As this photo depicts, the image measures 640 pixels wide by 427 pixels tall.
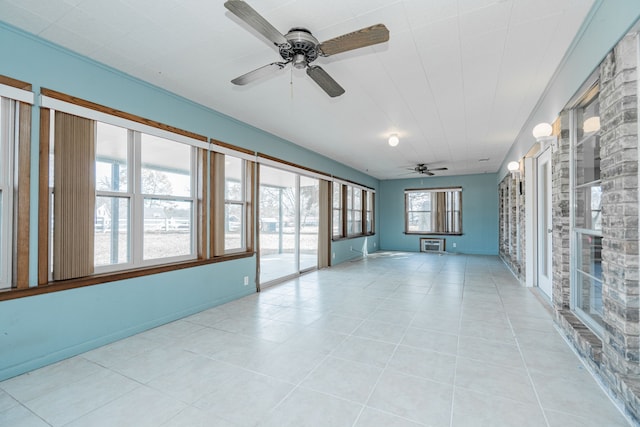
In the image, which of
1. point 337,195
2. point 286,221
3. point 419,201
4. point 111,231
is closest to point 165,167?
point 111,231

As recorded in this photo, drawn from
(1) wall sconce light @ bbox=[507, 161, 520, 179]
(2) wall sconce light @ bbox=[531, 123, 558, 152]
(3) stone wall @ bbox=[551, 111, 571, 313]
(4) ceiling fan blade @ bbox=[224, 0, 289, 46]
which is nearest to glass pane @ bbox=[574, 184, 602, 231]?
(3) stone wall @ bbox=[551, 111, 571, 313]

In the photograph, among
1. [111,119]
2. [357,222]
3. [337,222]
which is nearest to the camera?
[111,119]

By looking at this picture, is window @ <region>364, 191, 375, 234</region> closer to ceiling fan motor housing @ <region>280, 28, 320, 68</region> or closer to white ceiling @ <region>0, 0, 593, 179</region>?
white ceiling @ <region>0, 0, 593, 179</region>

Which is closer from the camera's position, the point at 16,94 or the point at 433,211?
the point at 16,94

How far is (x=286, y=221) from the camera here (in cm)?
899

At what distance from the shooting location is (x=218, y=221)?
4137mm

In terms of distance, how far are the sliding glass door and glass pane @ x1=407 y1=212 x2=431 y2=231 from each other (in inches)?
180

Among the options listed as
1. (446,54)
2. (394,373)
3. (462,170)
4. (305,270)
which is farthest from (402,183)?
(394,373)

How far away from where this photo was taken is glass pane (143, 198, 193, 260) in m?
3.39

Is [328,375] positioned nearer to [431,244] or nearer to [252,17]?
[252,17]

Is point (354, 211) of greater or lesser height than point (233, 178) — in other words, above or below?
below

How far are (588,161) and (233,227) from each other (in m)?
4.33

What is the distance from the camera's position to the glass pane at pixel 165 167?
3357 mm

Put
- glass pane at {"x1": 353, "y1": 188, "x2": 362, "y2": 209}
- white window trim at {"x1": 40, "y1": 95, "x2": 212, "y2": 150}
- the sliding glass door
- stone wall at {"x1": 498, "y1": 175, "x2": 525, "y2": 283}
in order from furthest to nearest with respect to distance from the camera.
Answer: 1. glass pane at {"x1": 353, "y1": 188, "x2": 362, "y2": 209}
2. the sliding glass door
3. stone wall at {"x1": 498, "y1": 175, "x2": 525, "y2": 283}
4. white window trim at {"x1": 40, "y1": 95, "x2": 212, "y2": 150}
